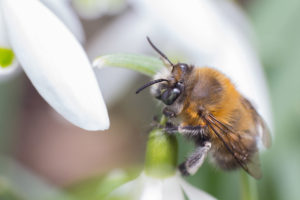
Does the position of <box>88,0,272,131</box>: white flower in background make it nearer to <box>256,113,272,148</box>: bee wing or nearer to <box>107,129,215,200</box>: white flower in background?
<box>256,113,272,148</box>: bee wing

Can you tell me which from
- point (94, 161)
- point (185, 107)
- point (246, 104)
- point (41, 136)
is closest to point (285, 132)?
point (246, 104)

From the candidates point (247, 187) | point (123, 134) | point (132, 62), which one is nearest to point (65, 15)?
point (132, 62)

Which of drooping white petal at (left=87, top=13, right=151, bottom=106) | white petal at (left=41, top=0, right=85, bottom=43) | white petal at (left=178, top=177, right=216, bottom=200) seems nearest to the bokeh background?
drooping white petal at (left=87, top=13, right=151, bottom=106)

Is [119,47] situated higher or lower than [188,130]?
Result: higher

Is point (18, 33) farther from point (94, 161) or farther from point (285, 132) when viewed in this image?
point (94, 161)

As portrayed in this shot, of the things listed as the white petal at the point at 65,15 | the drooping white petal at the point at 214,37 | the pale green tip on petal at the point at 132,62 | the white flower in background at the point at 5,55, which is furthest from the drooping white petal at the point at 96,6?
the white flower in background at the point at 5,55

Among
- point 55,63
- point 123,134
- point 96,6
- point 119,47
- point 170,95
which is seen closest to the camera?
point 55,63

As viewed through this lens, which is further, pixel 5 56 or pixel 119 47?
pixel 119 47

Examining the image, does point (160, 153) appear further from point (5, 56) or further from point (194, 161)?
point (5, 56)
